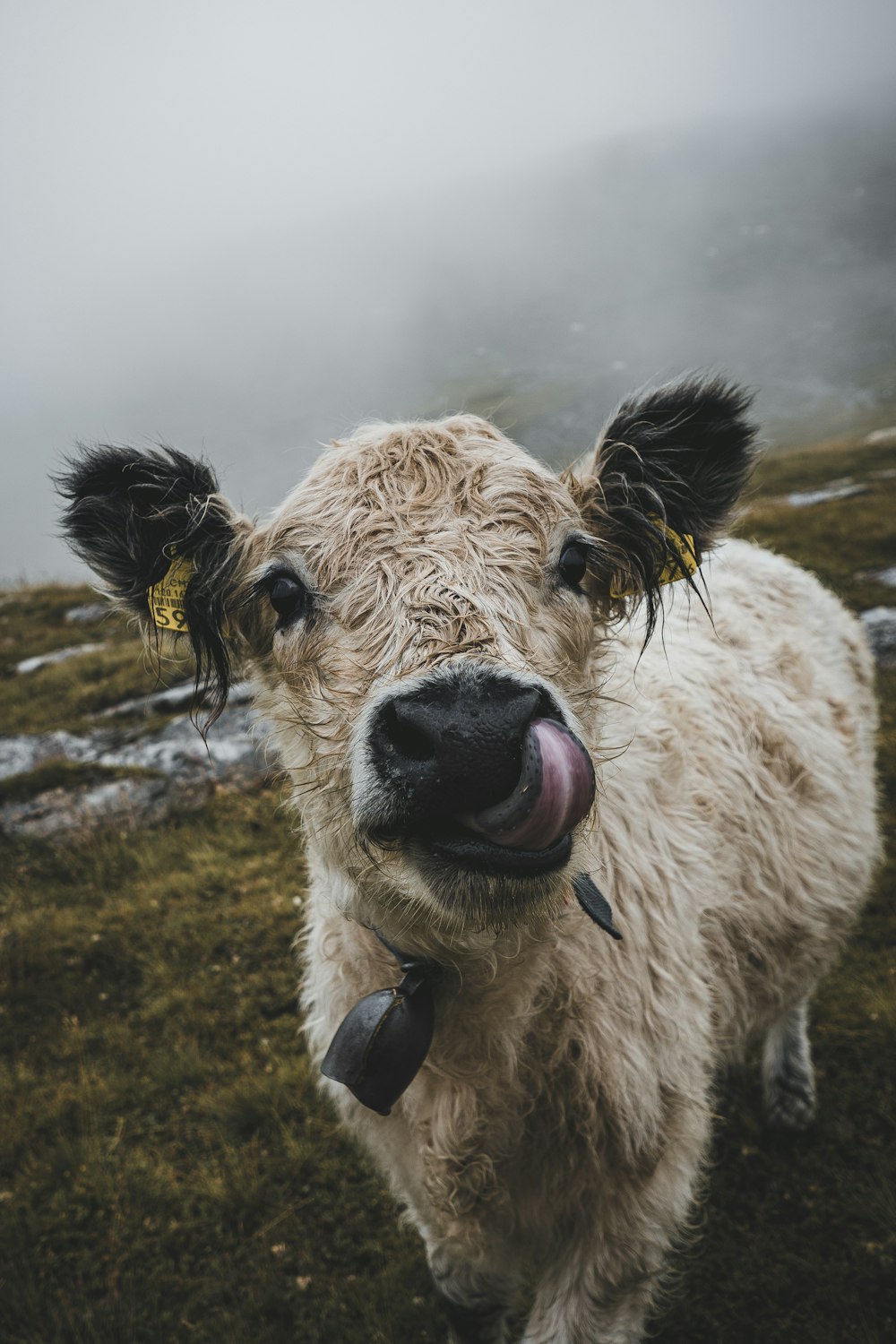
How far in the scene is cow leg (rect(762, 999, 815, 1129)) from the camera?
4754 millimetres

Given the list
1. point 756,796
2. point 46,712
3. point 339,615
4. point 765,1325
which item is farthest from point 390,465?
point 46,712

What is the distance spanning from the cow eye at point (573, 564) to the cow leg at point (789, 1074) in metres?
3.57

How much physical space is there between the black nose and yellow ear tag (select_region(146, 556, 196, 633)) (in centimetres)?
163

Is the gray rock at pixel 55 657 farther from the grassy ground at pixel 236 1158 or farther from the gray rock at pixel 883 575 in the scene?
the gray rock at pixel 883 575

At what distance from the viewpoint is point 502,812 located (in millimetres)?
1713

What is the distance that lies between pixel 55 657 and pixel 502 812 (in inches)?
579

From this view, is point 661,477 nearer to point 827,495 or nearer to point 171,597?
point 171,597

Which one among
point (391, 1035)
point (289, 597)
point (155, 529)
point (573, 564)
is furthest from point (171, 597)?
point (391, 1035)

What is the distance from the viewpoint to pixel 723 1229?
423 cm

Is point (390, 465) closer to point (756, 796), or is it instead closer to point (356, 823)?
point (356, 823)

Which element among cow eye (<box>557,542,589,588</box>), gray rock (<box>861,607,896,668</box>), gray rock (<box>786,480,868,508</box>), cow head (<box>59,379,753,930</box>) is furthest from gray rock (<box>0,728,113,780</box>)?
gray rock (<box>786,480,868,508</box>)

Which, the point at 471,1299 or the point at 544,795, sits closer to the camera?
the point at 544,795

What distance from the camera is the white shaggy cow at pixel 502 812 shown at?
1.90m

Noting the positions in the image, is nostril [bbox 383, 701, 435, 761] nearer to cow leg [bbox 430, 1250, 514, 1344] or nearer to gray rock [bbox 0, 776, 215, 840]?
cow leg [bbox 430, 1250, 514, 1344]
